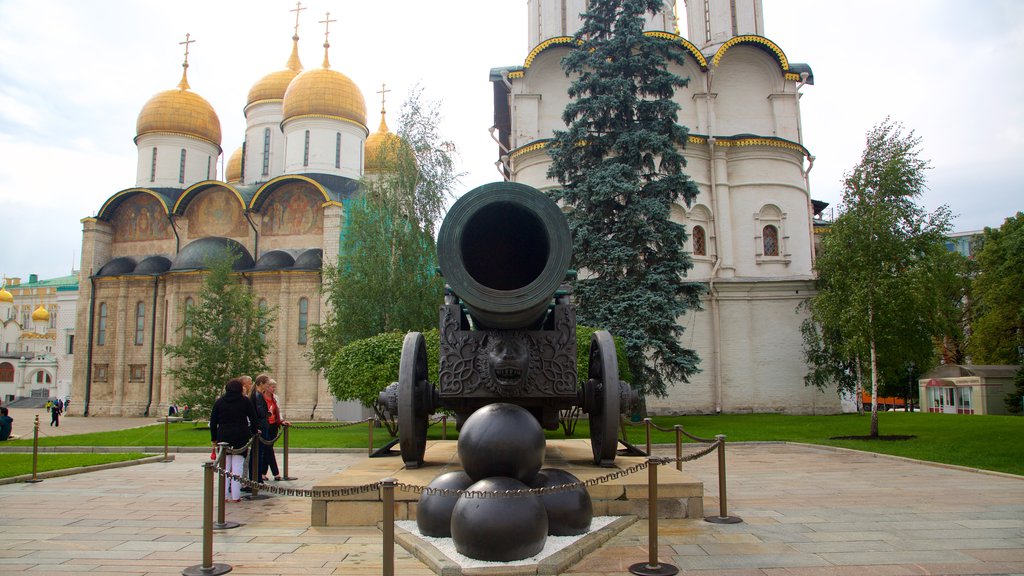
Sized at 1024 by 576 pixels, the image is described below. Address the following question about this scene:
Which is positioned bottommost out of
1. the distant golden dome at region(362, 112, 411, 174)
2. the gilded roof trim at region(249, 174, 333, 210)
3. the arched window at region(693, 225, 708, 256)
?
the arched window at region(693, 225, 708, 256)

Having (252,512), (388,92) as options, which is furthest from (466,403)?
(388,92)

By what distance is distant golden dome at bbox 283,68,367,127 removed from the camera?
35.8 meters

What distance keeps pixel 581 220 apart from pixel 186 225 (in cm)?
2446

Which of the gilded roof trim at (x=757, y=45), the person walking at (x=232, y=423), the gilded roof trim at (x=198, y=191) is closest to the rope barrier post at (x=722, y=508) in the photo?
the person walking at (x=232, y=423)

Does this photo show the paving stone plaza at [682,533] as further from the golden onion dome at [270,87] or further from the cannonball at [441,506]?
the golden onion dome at [270,87]

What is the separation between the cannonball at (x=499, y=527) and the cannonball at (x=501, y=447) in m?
0.28

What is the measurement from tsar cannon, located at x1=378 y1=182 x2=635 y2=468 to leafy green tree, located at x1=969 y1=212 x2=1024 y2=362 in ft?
94.4

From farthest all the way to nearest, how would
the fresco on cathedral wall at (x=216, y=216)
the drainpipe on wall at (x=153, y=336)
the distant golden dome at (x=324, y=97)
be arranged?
the distant golden dome at (x=324, y=97) → the fresco on cathedral wall at (x=216, y=216) → the drainpipe on wall at (x=153, y=336)

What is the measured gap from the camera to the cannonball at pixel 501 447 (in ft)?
16.4

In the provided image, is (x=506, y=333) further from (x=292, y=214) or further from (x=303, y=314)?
(x=292, y=214)

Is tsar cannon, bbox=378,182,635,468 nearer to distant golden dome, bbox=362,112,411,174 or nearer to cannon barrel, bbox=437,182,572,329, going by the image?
cannon barrel, bbox=437,182,572,329

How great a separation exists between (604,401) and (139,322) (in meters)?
33.0

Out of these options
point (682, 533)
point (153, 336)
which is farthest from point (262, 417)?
point (153, 336)

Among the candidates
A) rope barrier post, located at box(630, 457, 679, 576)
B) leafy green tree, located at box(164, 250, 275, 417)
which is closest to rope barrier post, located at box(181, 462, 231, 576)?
rope barrier post, located at box(630, 457, 679, 576)
